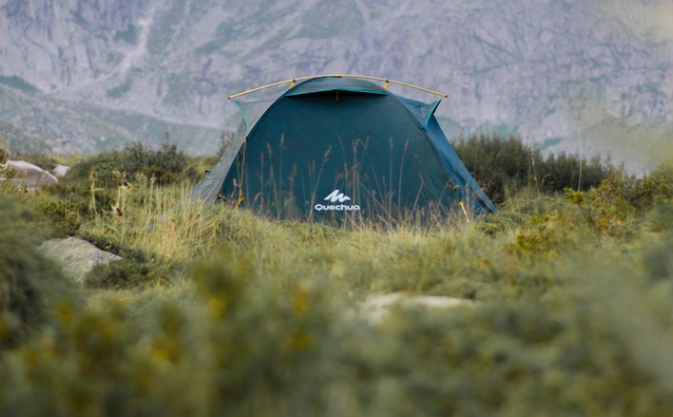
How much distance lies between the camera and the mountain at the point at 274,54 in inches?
4579

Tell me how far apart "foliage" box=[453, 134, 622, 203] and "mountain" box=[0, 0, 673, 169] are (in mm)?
92488

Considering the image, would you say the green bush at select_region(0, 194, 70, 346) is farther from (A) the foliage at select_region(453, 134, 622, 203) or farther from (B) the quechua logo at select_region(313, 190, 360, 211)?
(A) the foliage at select_region(453, 134, 622, 203)

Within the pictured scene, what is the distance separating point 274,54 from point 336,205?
14309cm

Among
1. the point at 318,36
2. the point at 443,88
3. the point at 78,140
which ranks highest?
the point at 318,36

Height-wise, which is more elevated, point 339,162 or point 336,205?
point 339,162

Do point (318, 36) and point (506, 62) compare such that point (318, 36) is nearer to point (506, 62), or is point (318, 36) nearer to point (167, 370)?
point (506, 62)

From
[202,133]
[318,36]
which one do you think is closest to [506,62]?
[318,36]

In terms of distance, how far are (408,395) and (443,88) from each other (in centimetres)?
13799

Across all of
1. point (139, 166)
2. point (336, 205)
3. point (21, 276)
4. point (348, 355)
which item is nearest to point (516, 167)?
point (336, 205)

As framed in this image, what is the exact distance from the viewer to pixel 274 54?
5802 inches

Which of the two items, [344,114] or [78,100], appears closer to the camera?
[344,114]

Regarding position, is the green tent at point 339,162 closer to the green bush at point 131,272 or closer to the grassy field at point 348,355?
the green bush at point 131,272

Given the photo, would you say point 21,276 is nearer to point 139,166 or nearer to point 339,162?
point 339,162

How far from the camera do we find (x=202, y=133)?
422 ft
